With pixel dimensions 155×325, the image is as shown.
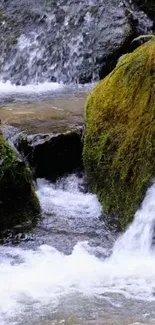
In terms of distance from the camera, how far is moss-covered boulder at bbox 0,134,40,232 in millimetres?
6043

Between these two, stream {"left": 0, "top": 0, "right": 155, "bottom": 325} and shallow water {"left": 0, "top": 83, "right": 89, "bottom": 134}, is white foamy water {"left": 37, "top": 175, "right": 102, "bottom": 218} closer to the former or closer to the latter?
stream {"left": 0, "top": 0, "right": 155, "bottom": 325}

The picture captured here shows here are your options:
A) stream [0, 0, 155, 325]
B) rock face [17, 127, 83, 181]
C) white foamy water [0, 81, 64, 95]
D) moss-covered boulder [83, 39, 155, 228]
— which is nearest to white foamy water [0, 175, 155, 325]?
stream [0, 0, 155, 325]

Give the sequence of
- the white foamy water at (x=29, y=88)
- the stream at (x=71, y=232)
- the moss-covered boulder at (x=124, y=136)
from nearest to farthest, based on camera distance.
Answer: the stream at (x=71, y=232)
the moss-covered boulder at (x=124, y=136)
the white foamy water at (x=29, y=88)

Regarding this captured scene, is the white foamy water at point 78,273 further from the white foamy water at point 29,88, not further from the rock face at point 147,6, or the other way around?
the rock face at point 147,6

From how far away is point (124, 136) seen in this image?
240 inches

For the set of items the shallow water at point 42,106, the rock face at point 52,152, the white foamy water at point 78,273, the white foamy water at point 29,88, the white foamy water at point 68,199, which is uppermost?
the white foamy water at point 29,88

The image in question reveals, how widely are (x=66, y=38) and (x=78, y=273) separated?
7.45 metres

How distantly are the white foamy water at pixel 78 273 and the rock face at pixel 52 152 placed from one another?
85 centimetres

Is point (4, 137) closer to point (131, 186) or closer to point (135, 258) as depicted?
point (131, 186)

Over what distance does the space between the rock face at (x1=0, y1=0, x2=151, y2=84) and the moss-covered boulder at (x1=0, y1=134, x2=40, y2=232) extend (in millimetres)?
4986

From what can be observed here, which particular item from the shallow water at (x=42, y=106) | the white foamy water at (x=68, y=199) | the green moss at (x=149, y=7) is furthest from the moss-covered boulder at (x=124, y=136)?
the green moss at (x=149, y=7)

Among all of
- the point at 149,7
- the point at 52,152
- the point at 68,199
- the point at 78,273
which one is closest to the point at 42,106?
the point at 52,152

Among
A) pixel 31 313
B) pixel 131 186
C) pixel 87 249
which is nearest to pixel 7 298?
pixel 31 313

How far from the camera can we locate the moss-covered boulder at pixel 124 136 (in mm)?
5812
